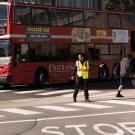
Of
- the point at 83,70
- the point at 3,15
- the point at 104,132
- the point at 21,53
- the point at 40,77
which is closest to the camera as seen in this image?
the point at 104,132

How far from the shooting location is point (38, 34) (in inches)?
1097

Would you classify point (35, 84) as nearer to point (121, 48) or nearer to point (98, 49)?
point (98, 49)

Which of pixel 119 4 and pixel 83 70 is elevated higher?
pixel 119 4

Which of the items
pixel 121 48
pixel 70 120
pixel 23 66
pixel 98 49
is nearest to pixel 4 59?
pixel 23 66

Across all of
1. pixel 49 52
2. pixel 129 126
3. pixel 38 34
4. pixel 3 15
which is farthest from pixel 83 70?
pixel 49 52

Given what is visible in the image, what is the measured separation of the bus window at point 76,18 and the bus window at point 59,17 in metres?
0.31

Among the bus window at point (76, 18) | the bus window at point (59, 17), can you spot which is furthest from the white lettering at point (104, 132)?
the bus window at point (76, 18)

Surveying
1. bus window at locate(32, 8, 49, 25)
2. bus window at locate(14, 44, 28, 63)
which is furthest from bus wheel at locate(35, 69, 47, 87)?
bus window at locate(32, 8, 49, 25)

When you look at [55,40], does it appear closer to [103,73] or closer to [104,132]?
[103,73]

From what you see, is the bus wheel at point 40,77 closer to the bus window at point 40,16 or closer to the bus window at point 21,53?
the bus window at point 21,53

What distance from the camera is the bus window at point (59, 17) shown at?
28750 mm

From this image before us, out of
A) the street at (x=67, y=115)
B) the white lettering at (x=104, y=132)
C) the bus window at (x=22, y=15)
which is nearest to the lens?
the white lettering at (x=104, y=132)

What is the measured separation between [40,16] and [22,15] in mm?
1363

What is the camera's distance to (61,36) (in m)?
29.0
